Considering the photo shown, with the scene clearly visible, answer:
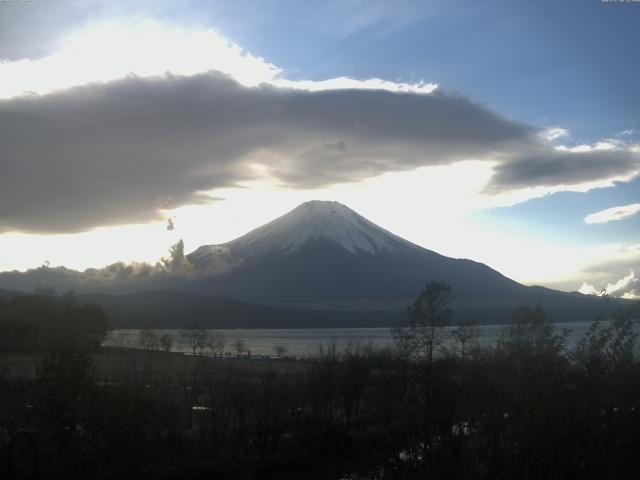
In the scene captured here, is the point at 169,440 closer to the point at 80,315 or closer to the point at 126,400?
the point at 126,400

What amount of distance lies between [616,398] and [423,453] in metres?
2.41

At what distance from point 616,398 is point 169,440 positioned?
14.2 m

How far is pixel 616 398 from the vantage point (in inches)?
331

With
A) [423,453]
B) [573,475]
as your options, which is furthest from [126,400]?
[573,475]

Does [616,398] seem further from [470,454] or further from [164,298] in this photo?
[164,298]

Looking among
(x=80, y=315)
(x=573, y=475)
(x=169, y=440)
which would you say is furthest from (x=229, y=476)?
(x=80, y=315)

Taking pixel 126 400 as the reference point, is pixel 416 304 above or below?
above

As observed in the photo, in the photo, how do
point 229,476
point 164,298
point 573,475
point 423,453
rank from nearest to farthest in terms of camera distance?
→ point 573,475, point 423,453, point 229,476, point 164,298

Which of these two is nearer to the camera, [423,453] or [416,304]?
[423,453]

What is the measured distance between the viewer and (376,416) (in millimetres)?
25766

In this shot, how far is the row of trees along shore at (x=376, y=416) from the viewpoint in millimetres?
8133

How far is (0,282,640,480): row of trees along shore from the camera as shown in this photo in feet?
26.7

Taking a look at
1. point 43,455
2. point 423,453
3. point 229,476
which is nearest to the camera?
point 423,453

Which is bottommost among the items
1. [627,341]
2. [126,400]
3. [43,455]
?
[43,455]
